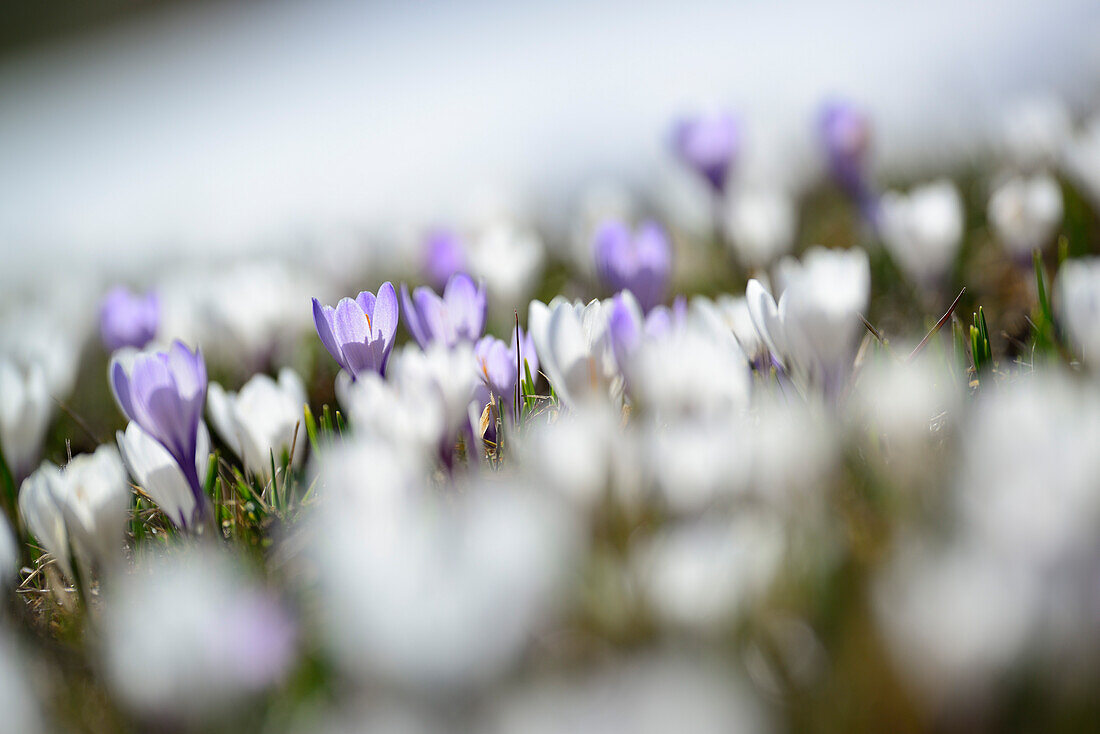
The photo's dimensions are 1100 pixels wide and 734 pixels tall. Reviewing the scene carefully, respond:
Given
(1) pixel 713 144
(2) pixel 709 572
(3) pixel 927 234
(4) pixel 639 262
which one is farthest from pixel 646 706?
(1) pixel 713 144

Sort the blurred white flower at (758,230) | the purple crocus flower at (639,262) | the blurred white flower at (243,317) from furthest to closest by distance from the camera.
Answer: the blurred white flower at (758,230) < the blurred white flower at (243,317) < the purple crocus flower at (639,262)

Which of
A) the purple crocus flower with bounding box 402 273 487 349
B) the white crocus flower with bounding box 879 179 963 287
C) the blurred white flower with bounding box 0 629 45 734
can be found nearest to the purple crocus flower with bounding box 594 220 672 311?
the purple crocus flower with bounding box 402 273 487 349

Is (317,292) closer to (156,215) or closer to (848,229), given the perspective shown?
(848,229)

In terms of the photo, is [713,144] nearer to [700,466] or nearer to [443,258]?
[443,258]

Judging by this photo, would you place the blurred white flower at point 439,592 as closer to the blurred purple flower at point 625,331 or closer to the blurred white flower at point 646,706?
the blurred white flower at point 646,706

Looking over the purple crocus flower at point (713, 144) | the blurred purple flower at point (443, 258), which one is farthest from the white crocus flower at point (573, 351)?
the purple crocus flower at point (713, 144)

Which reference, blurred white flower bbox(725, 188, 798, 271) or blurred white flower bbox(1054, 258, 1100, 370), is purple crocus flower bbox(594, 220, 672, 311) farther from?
blurred white flower bbox(1054, 258, 1100, 370)

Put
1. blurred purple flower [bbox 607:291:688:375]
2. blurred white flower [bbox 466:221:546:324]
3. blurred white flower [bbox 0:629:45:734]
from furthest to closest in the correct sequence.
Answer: blurred white flower [bbox 466:221:546:324] < blurred purple flower [bbox 607:291:688:375] < blurred white flower [bbox 0:629:45:734]
